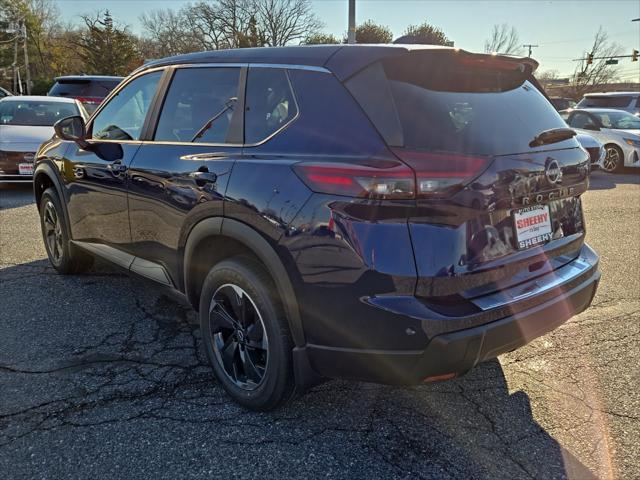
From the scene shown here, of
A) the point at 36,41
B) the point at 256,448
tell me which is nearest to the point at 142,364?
the point at 256,448

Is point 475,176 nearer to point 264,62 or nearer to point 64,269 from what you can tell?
point 264,62

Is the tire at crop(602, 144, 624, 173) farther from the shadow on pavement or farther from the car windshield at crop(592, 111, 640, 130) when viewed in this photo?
the shadow on pavement

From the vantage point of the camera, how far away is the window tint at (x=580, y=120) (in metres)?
12.7

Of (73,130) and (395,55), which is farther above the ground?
(395,55)

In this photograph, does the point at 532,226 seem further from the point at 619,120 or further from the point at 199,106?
the point at 619,120

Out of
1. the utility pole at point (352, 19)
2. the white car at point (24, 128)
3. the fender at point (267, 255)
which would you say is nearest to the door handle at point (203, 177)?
the fender at point (267, 255)

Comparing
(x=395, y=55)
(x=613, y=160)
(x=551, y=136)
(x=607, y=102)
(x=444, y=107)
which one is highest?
(x=395, y=55)

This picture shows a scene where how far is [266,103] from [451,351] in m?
1.50

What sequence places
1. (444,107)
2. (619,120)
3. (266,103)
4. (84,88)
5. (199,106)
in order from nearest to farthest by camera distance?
1. (444,107)
2. (266,103)
3. (199,106)
4. (619,120)
5. (84,88)

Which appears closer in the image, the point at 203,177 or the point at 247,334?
the point at 247,334

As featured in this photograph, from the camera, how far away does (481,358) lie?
2.13 meters

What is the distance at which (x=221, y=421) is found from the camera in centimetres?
257

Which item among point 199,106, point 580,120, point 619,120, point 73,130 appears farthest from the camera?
point 580,120

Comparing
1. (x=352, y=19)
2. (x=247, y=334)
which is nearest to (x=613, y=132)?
(x=352, y=19)
